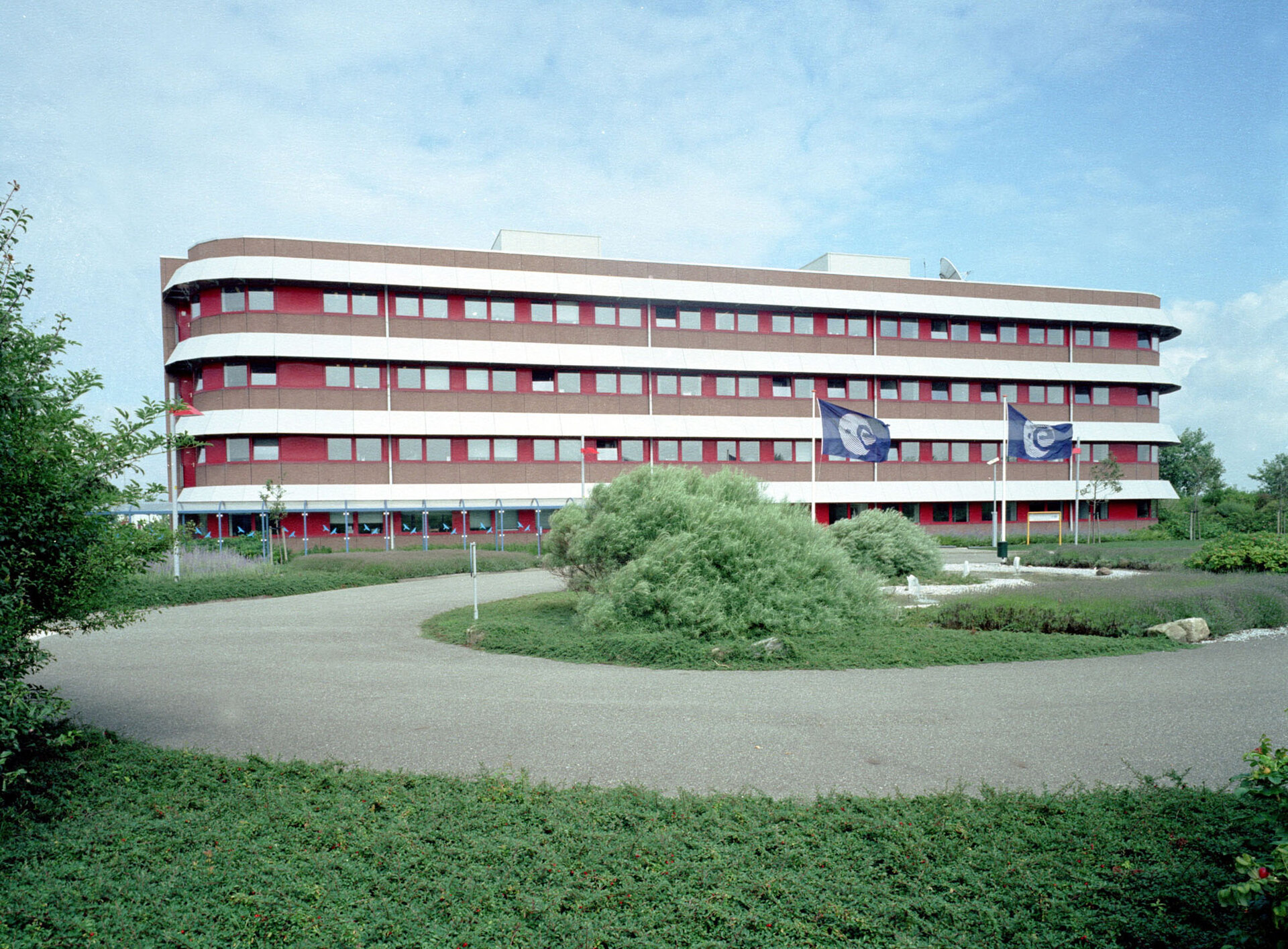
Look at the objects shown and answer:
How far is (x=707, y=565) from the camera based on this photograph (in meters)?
12.4

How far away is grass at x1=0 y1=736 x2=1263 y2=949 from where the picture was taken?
3.96m

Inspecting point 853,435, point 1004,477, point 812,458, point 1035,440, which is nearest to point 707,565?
point 812,458

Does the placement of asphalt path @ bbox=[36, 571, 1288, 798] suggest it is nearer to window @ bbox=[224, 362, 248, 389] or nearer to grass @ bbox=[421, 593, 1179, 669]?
grass @ bbox=[421, 593, 1179, 669]

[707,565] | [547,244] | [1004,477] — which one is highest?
[547,244]

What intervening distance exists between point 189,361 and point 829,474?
33.3 m

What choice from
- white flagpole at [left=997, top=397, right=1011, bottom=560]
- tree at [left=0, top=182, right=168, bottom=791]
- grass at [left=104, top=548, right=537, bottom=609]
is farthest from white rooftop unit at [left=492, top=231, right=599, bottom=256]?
tree at [left=0, top=182, right=168, bottom=791]

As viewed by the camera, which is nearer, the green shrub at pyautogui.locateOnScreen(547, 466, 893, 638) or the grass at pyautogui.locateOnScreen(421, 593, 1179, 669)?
the grass at pyautogui.locateOnScreen(421, 593, 1179, 669)

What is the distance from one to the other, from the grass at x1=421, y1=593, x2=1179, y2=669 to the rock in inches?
10.3

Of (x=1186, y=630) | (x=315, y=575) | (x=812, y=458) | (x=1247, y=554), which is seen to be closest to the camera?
(x=1186, y=630)

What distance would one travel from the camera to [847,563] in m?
13.7

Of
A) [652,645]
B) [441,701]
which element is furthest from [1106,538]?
[441,701]

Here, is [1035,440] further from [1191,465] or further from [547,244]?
[1191,465]

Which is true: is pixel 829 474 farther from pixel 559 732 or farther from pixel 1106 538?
pixel 559 732

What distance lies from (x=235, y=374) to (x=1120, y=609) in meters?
37.5
